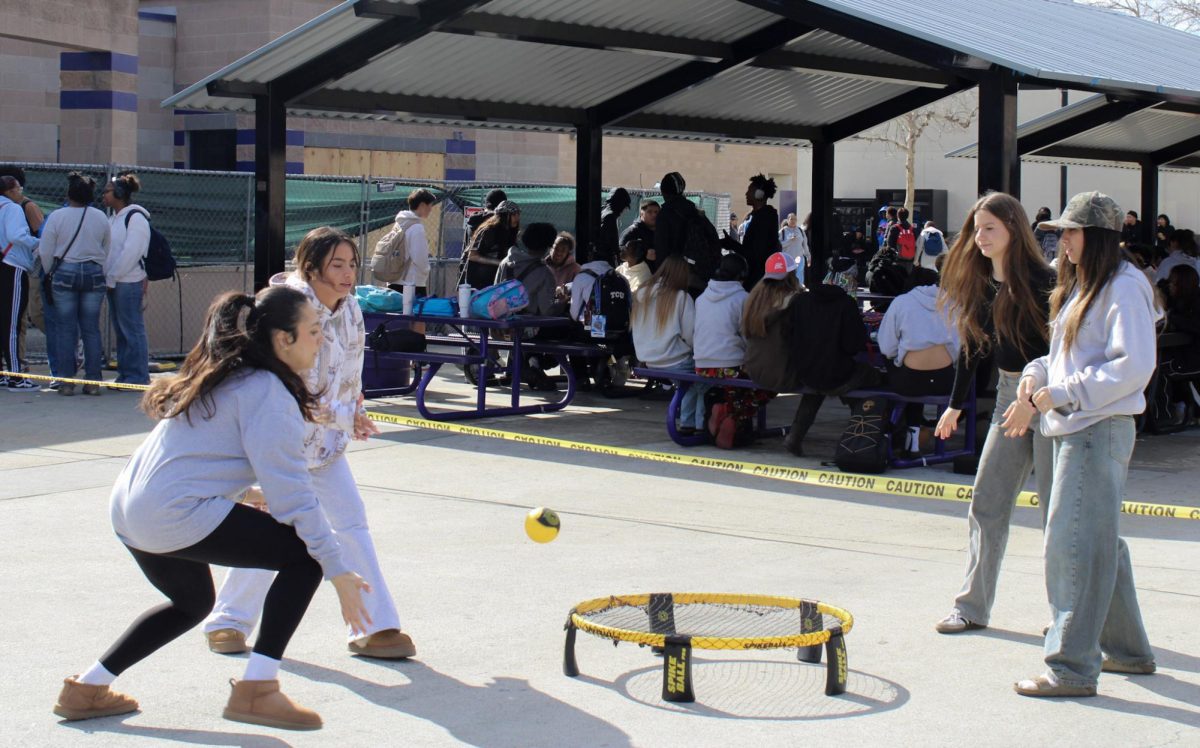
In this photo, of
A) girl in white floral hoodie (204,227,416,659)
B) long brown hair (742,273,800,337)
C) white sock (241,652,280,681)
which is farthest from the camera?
long brown hair (742,273,800,337)

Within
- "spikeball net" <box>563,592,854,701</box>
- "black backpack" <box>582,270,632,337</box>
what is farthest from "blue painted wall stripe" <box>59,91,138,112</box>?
"spikeball net" <box>563,592,854,701</box>

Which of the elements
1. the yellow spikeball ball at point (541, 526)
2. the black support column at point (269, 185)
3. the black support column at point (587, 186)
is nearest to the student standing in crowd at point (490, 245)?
the black support column at point (587, 186)

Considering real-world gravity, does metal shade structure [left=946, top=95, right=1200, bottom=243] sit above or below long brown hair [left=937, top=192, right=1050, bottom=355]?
above

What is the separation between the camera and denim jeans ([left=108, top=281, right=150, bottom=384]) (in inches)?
509

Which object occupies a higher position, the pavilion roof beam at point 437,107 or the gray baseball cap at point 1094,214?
the pavilion roof beam at point 437,107

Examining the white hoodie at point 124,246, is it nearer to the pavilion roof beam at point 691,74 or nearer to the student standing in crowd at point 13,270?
the student standing in crowd at point 13,270

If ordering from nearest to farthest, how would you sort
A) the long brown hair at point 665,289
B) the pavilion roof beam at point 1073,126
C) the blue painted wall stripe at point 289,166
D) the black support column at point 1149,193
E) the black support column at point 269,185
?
the long brown hair at point 665,289 → the black support column at point 269,185 → the pavilion roof beam at point 1073,126 → the black support column at point 1149,193 → the blue painted wall stripe at point 289,166

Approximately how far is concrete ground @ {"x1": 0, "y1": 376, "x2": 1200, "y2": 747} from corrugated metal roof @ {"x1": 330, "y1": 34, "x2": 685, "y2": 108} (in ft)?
14.2

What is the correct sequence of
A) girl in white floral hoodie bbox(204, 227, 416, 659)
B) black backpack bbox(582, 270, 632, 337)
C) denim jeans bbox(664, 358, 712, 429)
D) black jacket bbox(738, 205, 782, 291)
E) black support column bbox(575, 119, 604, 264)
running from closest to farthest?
girl in white floral hoodie bbox(204, 227, 416, 659), denim jeans bbox(664, 358, 712, 429), black backpack bbox(582, 270, 632, 337), black jacket bbox(738, 205, 782, 291), black support column bbox(575, 119, 604, 264)

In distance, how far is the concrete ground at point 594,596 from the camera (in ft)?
15.5

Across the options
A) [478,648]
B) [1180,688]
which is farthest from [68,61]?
[1180,688]

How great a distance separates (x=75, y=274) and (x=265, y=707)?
30.2 feet

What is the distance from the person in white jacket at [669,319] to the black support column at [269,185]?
3491 millimetres

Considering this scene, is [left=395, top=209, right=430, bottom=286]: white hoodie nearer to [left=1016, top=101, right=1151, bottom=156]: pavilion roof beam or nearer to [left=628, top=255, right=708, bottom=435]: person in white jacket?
[left=628, top=255, right=708, bottom=435]: person in white jacket
